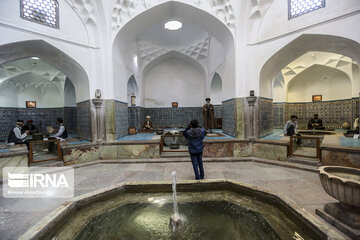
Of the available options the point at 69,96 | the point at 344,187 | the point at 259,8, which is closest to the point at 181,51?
the point at 259,8

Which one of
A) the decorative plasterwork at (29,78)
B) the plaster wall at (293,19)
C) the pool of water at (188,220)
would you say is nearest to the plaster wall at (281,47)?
the plaster wall at (293,19)

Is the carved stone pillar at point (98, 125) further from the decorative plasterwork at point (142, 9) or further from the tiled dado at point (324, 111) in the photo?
the tiled dado at point (324, 111)

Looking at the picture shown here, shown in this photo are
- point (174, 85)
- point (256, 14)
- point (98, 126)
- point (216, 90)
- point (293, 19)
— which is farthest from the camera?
point (174, 85)

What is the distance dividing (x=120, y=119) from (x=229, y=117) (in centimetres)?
438

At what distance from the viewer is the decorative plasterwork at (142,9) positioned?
590 cm

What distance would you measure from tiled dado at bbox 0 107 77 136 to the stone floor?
660 cm

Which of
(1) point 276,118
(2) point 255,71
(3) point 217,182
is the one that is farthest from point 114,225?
(1) point 276,118

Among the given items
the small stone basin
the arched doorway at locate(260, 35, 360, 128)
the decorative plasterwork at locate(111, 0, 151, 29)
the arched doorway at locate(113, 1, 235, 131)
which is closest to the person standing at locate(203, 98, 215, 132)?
the arched doorway at locate(113, 1, 235, 131)

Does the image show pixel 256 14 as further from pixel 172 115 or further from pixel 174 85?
pixel 172 115

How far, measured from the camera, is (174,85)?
1186 cm

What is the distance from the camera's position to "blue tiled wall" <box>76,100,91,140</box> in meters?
6.09

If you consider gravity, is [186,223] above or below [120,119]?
below

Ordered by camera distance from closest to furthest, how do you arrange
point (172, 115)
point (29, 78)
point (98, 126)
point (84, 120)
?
point (98, 126) < point (84, 120) < point (29, 78) < point (172, 115)

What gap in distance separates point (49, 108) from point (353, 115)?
17769 mm
